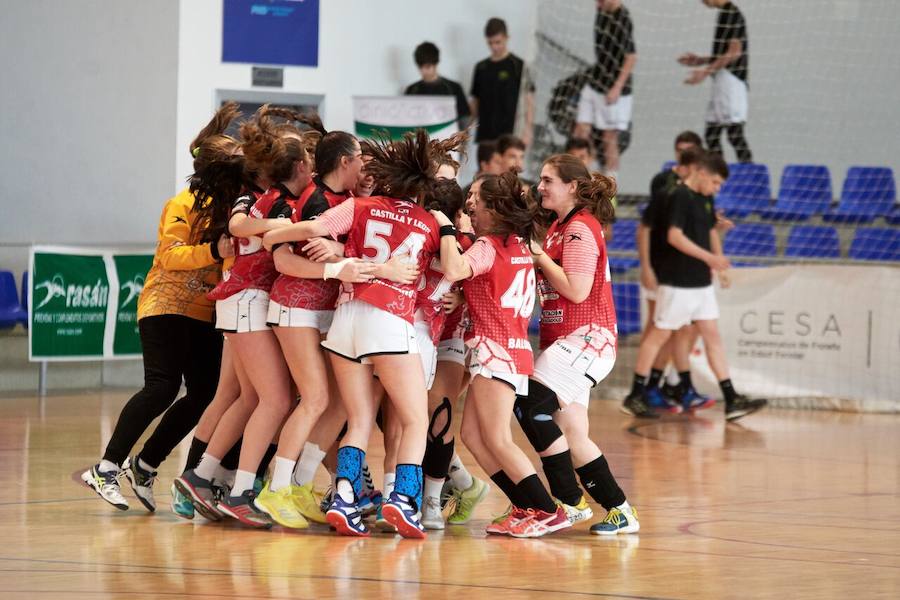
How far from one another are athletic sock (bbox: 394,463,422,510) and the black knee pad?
1.64 ft

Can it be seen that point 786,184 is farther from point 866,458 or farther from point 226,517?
point 226,517

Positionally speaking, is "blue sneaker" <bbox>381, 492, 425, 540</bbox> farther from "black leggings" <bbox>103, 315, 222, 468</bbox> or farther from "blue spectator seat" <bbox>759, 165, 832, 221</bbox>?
"blue spectator seat" <bbox>759, 165, 832, 221</bbox>

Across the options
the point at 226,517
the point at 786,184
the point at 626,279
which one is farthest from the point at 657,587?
the point at 786,184

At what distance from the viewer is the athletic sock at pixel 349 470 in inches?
202

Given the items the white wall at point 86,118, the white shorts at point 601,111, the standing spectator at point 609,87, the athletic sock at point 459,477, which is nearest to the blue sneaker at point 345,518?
the athletic sock at point 459,477

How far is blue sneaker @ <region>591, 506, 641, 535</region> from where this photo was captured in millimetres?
5383

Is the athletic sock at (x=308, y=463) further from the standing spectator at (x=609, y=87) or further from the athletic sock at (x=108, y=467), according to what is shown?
the standing spectator at (x=609, y=87)

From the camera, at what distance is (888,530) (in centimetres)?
561

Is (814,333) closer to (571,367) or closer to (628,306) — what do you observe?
(628,306)

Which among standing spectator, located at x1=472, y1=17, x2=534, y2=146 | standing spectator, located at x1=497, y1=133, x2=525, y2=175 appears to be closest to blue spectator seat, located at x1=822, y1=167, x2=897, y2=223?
standing spectator, located at x1=472, y1=17, x2=534, y2=146

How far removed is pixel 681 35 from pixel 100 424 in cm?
799

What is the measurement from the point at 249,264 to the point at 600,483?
5.48 feet

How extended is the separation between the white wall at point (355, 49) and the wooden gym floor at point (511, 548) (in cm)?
452

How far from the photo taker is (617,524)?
5395mm
